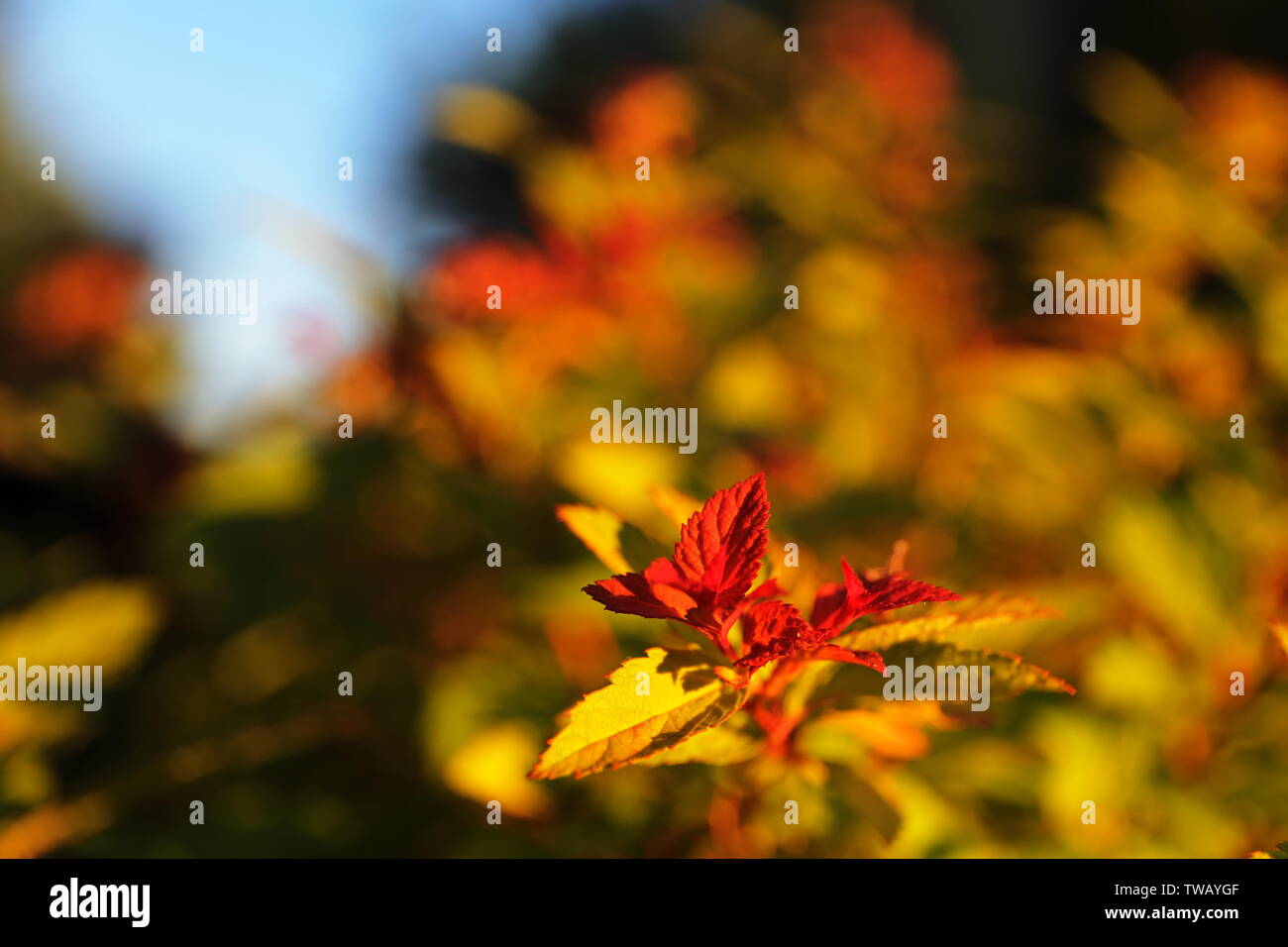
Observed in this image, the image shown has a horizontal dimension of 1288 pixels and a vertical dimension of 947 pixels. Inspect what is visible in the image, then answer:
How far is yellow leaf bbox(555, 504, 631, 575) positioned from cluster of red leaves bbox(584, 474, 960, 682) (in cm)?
5

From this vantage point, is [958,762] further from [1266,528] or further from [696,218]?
[696,218]

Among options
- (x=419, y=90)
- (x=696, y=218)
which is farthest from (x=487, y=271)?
(x=419, y=90)

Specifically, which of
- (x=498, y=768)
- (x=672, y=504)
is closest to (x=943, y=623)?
(x=672, y=504)

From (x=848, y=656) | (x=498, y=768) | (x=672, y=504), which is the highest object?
(x=672, y=504)

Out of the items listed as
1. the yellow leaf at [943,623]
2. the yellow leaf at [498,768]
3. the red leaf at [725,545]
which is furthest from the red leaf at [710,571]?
the yellow leaf at [498,768]

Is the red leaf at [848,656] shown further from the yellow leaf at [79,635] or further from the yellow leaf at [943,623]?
the yellow leaf at [79,635]

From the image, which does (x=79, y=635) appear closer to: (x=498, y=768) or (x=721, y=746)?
Answer: (x=498, y=768)

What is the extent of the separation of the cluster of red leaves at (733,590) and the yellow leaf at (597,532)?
0.17 ft

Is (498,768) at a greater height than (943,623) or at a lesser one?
lesser

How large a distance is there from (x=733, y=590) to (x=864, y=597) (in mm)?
76

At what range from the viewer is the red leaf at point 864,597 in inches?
20.6

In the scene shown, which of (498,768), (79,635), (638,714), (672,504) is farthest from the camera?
(79,635)

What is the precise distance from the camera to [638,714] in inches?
21.3

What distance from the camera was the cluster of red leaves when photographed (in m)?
0.53
